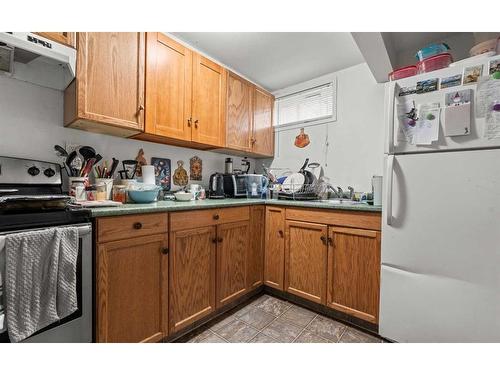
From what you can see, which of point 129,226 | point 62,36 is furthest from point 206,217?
point 62,36

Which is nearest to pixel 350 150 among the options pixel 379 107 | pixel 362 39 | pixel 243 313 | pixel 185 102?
pixel 379 107

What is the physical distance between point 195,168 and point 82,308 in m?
1.45

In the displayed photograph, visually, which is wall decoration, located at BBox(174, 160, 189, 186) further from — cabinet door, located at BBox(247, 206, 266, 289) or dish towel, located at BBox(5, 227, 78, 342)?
dish towel, located at BBox(5, 227, 78, 342)

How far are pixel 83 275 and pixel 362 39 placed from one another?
2.05 meters

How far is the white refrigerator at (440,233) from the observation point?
1.01 metres

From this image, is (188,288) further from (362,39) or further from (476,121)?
(362,39)

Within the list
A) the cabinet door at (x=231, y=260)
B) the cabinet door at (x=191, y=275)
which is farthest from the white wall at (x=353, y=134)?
the cabinet door at (x=191, y=275)

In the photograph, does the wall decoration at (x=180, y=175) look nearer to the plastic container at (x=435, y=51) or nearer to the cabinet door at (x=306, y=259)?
the cabinet door at (x=306, y=259)

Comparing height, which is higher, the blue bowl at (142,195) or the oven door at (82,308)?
the blue bowl at (142,195)

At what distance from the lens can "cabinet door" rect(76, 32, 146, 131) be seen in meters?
1.27

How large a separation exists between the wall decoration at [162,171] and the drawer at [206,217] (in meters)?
0.67

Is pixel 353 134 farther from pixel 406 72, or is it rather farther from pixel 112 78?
pixel 112 78

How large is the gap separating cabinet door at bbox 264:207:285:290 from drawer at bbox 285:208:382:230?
0.11m

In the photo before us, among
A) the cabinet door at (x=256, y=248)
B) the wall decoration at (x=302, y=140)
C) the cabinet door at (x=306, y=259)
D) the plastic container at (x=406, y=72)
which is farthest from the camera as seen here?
the wall decoration at (x=302, y=140)
